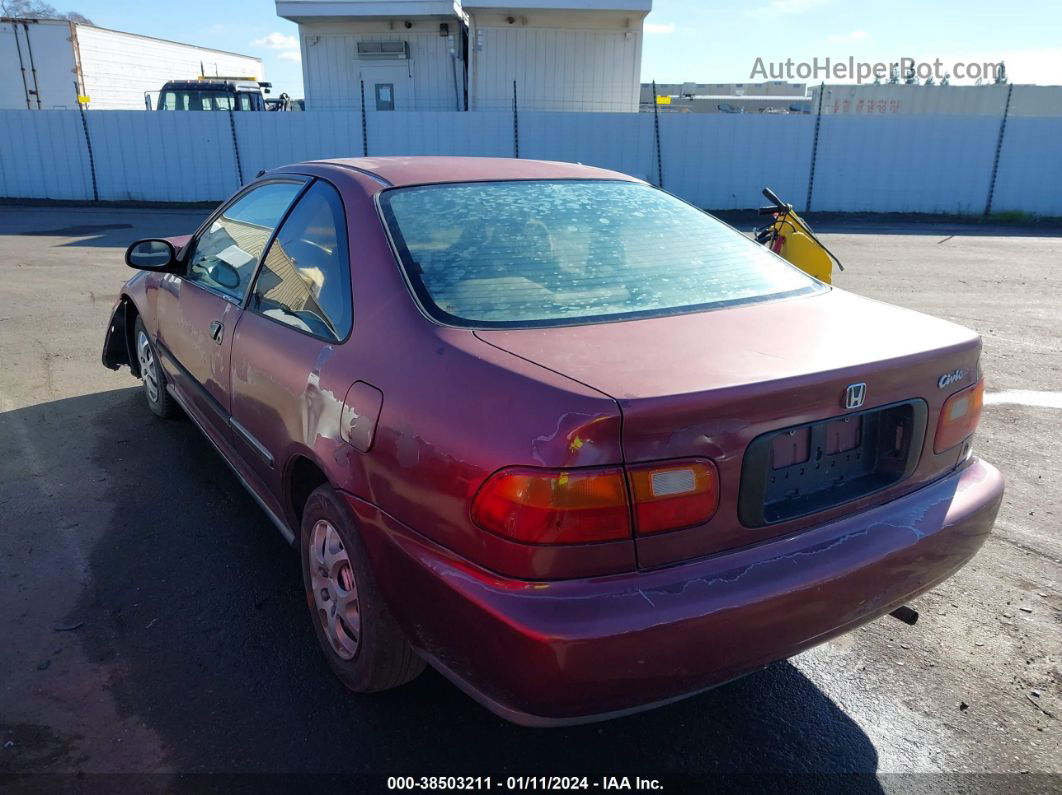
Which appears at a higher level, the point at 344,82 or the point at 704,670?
the point at 344,82

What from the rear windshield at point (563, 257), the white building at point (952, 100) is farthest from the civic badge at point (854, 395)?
the white building at point (952, 100)

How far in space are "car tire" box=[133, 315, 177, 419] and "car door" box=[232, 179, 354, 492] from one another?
1714mm

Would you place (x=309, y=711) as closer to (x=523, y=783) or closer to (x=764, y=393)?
(x=523, y=783)

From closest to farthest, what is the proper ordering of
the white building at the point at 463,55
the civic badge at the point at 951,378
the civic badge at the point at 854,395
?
the civic badge at the point at 854,395
the civic badge at the point at 951,378
the white building at the point at 463,55

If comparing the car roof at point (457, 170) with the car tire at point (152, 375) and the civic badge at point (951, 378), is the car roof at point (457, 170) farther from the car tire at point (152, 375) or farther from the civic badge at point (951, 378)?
the car tire at point (152, 375)

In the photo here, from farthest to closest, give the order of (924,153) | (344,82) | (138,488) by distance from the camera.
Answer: (344,82)
(924,153)
(138,488)

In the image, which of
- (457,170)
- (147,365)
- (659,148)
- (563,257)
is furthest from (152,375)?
(659,148)

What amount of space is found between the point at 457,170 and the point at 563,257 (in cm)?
69

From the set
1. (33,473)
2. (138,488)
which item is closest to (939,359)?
(138,488)

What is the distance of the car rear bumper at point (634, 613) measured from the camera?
1.83 m

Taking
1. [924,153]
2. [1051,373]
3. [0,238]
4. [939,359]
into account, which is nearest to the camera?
[939,359]

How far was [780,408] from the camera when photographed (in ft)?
6.59

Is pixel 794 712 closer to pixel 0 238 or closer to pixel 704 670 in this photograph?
pixel 704 670

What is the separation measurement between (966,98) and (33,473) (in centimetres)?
2504
